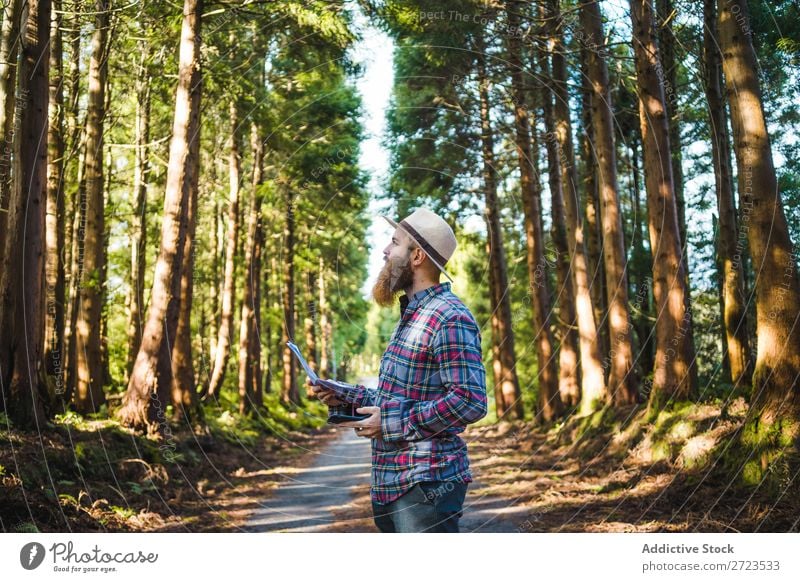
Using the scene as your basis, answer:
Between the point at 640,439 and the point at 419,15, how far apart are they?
6.80 meters

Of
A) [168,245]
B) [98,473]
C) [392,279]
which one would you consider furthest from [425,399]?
[168,245]

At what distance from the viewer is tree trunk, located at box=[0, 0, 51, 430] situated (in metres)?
8.12

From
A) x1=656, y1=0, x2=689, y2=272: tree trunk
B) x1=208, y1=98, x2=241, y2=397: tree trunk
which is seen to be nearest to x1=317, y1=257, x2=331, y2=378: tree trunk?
x1=208, y1=98, x2=241, y2=397: tree trunk

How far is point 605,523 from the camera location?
720cm

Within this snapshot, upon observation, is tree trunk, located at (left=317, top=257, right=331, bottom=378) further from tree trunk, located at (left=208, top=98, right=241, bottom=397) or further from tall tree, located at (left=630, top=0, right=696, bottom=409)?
tall tree, located at (left=630, top=0, right=696, bottom=409)

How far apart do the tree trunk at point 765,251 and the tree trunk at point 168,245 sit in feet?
23.8

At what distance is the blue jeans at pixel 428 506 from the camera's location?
11.1 ft

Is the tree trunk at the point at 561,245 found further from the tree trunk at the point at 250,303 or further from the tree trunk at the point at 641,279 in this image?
the tree trunk at the point at 250,303

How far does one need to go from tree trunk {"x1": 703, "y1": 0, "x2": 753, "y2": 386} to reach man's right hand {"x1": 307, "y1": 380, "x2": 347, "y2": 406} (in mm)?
7749

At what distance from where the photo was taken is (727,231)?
40.4 feet

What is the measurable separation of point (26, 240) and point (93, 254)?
4984 millimetres

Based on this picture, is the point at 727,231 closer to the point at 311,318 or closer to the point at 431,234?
the point at 431,234

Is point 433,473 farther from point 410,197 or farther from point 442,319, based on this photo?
point 410,197

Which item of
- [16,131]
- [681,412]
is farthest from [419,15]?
[681,412]
